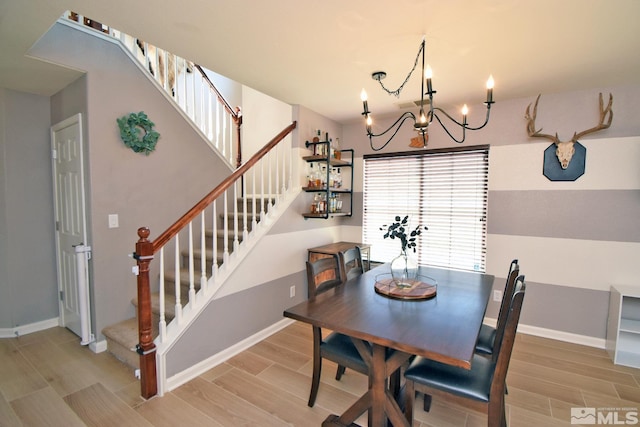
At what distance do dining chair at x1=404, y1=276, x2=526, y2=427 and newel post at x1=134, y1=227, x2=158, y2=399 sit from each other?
1711 mm

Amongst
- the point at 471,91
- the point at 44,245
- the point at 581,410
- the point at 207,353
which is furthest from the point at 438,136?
the point at 44,245

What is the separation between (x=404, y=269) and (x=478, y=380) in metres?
1.03

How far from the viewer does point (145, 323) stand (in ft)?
6.75

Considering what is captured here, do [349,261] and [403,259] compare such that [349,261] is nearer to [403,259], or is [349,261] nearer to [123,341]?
[403,259]

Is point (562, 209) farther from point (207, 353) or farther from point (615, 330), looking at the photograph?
point (207, 353)

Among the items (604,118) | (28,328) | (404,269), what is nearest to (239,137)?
(404,269)

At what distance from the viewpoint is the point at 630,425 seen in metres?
1.89

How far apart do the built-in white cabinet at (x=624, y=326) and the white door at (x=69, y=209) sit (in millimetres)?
4690

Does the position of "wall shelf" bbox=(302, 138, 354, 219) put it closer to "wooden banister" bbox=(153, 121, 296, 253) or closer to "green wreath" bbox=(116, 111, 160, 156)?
"wooden banister" bbox=(153, 121, 296, 253)

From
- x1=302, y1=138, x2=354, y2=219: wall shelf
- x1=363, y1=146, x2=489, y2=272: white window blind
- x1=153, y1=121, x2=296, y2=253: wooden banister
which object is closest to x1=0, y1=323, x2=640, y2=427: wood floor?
x1=153, y1=121, x2=296, y2=253: wooden banister

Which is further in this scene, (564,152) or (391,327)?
(564,152)

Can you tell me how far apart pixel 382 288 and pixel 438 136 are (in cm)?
228

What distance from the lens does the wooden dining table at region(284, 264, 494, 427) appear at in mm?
1331

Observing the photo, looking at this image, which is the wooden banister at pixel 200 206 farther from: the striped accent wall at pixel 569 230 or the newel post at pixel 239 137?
the striped accent wall at pixel 569 230
